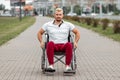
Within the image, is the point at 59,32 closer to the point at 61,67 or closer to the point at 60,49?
the point at 60,49

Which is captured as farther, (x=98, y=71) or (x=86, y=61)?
(x=86, y=61)

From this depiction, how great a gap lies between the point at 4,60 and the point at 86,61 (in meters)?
2.47

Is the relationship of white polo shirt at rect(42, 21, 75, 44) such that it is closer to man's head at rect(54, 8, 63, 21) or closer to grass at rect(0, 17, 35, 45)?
man's head at rect(54, 8, 63, 21)

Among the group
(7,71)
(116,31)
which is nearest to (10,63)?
(7,71)

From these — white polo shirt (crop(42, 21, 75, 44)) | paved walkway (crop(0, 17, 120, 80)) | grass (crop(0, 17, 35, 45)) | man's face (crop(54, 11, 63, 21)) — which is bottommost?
grass (crop(0, 17, 35, 45))

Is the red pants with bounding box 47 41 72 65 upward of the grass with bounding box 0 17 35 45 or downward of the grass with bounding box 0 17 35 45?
upward

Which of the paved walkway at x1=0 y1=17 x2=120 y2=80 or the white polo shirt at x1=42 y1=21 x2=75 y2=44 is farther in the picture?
the white polo shirt at x1=42 y1=21 x2=75 y2=44

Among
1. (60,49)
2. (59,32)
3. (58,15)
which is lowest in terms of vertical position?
(60,49)

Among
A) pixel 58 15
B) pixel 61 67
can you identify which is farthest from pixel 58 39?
pixel 61 67

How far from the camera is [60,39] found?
1115 cm

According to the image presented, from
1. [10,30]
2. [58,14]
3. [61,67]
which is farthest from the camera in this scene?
[10,30]

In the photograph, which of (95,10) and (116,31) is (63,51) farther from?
(95,10)

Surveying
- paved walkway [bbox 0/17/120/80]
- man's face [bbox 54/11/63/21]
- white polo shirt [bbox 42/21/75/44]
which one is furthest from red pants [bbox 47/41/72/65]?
man's face [bbox 54/11/63/21]

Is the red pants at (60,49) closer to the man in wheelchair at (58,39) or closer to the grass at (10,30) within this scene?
the man in wheelchair at (58,39)
